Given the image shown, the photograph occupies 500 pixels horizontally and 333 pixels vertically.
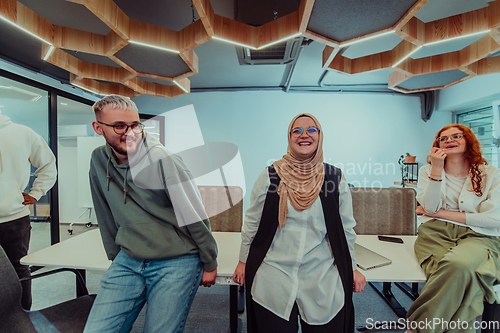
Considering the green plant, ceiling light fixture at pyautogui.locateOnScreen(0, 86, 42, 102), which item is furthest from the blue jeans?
the green plant

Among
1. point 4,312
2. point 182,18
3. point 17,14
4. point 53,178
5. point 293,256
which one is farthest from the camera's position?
point 182,18

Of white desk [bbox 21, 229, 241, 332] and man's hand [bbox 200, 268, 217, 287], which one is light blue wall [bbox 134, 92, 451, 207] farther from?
Answer: man's hand [bbox 200, 268, 217, 287]

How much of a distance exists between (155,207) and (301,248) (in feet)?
2.57

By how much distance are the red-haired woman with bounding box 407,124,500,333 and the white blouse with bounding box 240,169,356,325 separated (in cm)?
52

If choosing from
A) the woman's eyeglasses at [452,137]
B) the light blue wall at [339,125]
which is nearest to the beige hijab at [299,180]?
the woman's eyeglasses at [452,137]

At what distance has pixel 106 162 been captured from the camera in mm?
1189

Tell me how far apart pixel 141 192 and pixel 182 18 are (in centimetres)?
207

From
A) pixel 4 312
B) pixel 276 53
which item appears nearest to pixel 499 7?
pixel 276 53

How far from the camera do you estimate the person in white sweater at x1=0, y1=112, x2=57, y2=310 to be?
1.77m

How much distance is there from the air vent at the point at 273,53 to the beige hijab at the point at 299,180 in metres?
1.80

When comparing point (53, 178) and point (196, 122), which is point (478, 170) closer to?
point (53, 178)

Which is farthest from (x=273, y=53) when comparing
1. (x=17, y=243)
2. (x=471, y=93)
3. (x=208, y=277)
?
(x=471, y=93)

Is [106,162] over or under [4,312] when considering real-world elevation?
over

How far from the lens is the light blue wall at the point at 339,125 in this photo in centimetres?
456
